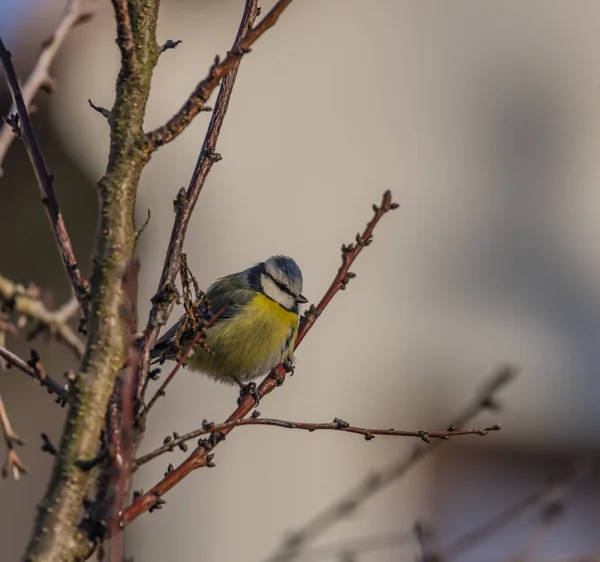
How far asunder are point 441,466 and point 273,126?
286 cm

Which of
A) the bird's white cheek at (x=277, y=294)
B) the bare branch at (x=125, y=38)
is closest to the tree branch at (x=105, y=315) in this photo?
the bare branch at (x=125, y=38)

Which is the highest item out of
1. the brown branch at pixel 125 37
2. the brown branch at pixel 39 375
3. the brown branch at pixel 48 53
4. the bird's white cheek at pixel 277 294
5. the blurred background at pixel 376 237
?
the blurred background at pixel 376 237

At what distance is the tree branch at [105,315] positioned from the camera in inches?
41.5

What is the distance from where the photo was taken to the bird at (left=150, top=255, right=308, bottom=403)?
10.7ft

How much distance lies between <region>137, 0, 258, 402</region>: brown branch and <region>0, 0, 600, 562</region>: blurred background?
13.6 ft

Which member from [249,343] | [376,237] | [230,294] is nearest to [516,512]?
[249,343]

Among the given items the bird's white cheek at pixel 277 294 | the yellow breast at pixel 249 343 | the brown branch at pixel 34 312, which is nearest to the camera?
the brown branch at pixel 34 312

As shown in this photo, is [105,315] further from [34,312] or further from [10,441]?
[34,312]

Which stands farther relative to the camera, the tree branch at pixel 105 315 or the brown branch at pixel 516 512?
the brown branch at pixel 516 512

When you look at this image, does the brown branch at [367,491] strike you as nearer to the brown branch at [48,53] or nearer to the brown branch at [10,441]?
the brown branch at [10,441]

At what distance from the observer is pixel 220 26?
7.20 m

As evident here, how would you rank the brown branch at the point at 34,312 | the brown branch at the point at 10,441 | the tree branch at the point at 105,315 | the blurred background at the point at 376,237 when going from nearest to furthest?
the tree branch at the point at 105,315 → the brown branch at the point at 10,441 → the brown branch at the point at 34,312 → the blurred background at the point at 376,237

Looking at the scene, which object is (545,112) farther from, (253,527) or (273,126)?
(253,527)

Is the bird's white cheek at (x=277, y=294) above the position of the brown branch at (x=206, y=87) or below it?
above
